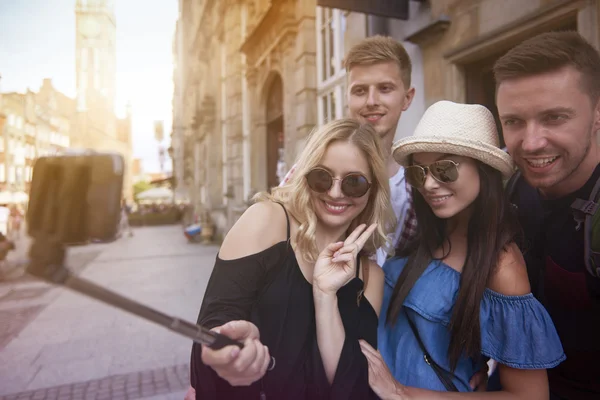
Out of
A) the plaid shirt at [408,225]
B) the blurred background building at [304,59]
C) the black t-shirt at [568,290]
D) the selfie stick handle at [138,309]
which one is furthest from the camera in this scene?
the blurred background building at [304,59]

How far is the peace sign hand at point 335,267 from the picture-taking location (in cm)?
129

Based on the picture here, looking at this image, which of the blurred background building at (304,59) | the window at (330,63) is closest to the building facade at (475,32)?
the blurred background building at (304,59)

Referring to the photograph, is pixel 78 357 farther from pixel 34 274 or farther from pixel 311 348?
pixel 34 274

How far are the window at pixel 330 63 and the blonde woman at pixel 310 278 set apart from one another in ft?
16.4

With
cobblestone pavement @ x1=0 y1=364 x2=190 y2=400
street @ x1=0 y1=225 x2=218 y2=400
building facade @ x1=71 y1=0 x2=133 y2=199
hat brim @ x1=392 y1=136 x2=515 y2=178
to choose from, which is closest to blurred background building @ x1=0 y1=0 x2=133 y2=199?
building facade @ x1=71 y1=0 x2=133 y2=199

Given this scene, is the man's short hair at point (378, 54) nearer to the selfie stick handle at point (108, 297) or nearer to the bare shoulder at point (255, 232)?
the bare shoulder at point (255, 232)

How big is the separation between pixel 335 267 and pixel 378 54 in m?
1.42

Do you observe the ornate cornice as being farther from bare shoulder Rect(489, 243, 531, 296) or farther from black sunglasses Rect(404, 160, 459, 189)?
bare shoulder Rect(489, 243, 531, 296)

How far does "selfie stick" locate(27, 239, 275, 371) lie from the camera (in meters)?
0.40

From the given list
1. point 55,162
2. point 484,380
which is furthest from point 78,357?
point 55,162

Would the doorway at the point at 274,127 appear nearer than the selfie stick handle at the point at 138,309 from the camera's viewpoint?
No

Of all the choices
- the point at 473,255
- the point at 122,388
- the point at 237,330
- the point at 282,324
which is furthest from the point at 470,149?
the point at 122,388

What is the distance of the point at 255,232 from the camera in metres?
1.37

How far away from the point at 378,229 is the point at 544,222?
645 mm
